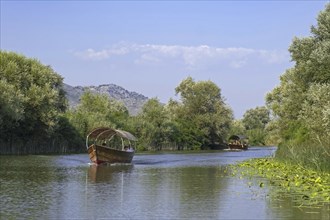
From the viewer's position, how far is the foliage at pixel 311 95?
97.2 feet

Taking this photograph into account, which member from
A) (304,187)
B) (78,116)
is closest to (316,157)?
(304,187)

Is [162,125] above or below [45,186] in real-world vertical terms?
above

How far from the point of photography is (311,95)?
3362 centimetres

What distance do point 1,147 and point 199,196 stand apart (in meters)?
44.5

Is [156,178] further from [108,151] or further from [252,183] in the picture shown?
[108,151]

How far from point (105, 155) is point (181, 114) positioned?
68.1 meters

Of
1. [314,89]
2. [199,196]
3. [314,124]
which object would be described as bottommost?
[199,196]

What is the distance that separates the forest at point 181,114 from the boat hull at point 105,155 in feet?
40.9

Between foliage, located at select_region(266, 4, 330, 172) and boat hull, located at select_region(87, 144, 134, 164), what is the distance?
12.7 m

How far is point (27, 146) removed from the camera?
212 ft

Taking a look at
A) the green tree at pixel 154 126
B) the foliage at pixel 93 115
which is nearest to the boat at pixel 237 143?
the green tree at pixel 154 126

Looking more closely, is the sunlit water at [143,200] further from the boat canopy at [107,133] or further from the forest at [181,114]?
the boat canopy at [107,133]

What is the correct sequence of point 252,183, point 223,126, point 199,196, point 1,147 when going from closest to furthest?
point 199,196, point 252,183, point 1,147, point 223,126

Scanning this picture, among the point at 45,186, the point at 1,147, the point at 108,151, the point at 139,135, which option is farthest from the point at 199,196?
the point at 139,135
